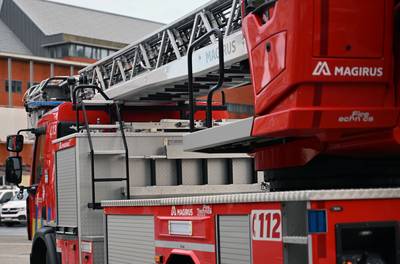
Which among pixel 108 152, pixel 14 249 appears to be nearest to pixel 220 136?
pixel 108 152

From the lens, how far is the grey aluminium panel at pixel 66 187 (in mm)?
8734

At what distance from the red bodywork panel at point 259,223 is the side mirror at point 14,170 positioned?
4735 millimetres

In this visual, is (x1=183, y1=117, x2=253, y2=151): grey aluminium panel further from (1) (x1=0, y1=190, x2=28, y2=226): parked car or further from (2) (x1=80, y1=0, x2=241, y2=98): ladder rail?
(1) (x1=0, y1=190, x2=28, y2=226): parked car

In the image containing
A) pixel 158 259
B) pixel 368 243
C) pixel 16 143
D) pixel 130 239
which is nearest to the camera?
pixel 368 243

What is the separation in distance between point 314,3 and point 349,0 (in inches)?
8.4

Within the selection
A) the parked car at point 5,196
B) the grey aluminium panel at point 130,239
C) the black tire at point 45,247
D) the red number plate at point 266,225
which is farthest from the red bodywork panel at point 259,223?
Result: the parked car at point 5,196

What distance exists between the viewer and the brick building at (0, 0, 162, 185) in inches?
2541

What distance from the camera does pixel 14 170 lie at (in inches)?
418

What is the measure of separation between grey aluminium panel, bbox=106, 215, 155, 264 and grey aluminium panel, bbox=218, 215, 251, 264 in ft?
4.36

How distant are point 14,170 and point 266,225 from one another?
22.1 feet

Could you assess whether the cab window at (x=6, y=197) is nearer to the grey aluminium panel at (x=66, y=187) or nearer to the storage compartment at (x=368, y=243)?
the grey aluminium panel at (x=66, y=187)

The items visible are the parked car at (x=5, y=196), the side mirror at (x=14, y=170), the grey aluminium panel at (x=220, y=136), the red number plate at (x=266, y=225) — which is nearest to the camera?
the red number plate at (x=266, y=225)

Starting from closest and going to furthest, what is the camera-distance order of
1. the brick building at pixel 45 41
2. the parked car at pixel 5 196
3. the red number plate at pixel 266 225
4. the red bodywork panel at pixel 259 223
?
1. the red bodywork panel at pixel 259 223
2. the red number plate at pixel 266 225
3. the parked car at pixel 5 196
4. the brick building at pixel 45 41

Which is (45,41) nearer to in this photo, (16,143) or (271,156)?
(16,143)
